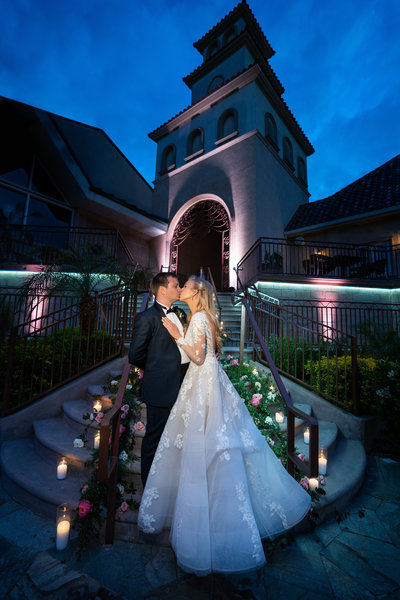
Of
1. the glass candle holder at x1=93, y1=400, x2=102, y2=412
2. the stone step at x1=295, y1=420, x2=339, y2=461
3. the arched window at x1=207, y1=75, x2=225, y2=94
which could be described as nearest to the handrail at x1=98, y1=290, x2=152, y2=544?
the glass candle holder at x1=93, y1=400, x2=102, y2=412

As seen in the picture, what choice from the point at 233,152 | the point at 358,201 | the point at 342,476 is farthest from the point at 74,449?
the point at 358,201

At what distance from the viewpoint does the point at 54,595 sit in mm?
1765

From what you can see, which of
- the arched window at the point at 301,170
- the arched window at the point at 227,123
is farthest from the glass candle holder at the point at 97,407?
the arched window at the point at 301,170

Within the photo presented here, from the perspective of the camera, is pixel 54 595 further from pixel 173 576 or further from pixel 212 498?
pixel 212 498

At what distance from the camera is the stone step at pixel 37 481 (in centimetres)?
259

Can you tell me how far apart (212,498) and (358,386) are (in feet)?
11.1

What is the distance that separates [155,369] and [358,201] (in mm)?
13804

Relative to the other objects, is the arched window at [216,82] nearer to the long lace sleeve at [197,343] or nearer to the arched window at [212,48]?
the arched window at [212,48]

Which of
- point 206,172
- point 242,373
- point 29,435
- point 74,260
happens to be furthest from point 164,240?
point 29,435

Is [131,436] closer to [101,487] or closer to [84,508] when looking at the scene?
[101,487]

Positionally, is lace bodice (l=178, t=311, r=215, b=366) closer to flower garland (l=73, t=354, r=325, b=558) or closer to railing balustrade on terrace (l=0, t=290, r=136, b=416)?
flower garland (l=73, t=354, r=325, b=558)

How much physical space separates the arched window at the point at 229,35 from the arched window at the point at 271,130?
20.1 ft

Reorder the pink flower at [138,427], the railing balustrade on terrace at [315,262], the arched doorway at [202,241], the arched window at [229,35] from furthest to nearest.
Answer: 1. the arched window at [229,35]
2. the arched doorway at [202,241]
3. the railing balustrade on terrace at [315,262]
4. the pink flower at [138,427]

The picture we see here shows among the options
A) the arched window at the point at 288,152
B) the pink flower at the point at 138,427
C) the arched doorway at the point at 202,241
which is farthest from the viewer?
the arched window at the point at 288,152
